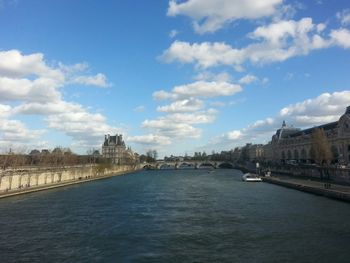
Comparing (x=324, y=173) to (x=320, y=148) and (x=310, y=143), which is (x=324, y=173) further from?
(x=310, y=143)

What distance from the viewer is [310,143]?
147 metres

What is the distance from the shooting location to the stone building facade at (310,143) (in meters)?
119

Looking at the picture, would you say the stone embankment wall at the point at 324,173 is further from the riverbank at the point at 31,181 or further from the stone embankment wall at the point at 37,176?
the stone embankment wall at the point at 37,176

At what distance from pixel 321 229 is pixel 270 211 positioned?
1095 cm

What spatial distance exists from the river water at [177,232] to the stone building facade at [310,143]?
7450 centimetres

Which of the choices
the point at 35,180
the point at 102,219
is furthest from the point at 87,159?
the point at 102,219

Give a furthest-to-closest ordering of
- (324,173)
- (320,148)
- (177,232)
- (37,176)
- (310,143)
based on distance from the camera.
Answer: (310,143)
(320,148)
(324,173)
(37,176)
(177,232)

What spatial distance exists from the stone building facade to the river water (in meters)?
74.5

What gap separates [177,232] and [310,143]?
124m

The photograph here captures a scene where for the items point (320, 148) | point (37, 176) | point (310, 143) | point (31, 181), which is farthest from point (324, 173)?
point (310, 143)

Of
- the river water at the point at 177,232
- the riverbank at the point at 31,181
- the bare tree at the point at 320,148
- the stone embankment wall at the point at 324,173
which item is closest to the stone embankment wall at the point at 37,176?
the riverbank at the point at 31,181

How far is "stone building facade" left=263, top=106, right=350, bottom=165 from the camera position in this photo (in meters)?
119

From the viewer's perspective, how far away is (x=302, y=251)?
2530 centimetres

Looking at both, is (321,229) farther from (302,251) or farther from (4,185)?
(4,185)
